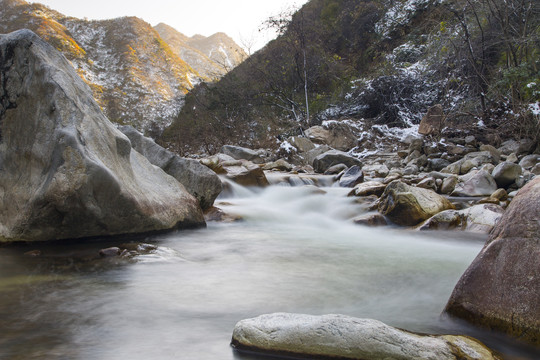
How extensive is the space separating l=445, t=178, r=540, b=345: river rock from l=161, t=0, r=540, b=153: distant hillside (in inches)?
288

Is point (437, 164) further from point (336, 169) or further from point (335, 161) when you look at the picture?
point (335, 161)

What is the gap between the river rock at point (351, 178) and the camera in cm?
853

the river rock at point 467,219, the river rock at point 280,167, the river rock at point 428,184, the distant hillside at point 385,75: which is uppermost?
the distant hillside at point 385,75

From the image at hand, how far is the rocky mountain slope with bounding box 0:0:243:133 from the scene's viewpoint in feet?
179

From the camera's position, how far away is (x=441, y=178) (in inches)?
296

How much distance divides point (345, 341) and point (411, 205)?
400 centimetres

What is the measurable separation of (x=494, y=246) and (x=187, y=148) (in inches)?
679

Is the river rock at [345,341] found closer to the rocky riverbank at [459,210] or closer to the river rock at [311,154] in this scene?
the rocky riverbank at [459,210]

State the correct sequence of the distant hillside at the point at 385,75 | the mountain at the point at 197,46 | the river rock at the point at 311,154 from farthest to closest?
1. the mountain at the point at 197,46
2. the river rock at the point at 311,154
3. the distant hillside at the point at 385,75

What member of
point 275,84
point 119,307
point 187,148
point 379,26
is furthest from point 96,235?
point 379,26

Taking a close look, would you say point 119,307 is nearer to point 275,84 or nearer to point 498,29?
point 498,29

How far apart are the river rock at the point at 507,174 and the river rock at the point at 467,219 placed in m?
1.71

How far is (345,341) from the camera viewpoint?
166 cm

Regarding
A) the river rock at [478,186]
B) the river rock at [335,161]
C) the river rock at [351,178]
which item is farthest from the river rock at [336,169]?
the river rock at [478,186]
